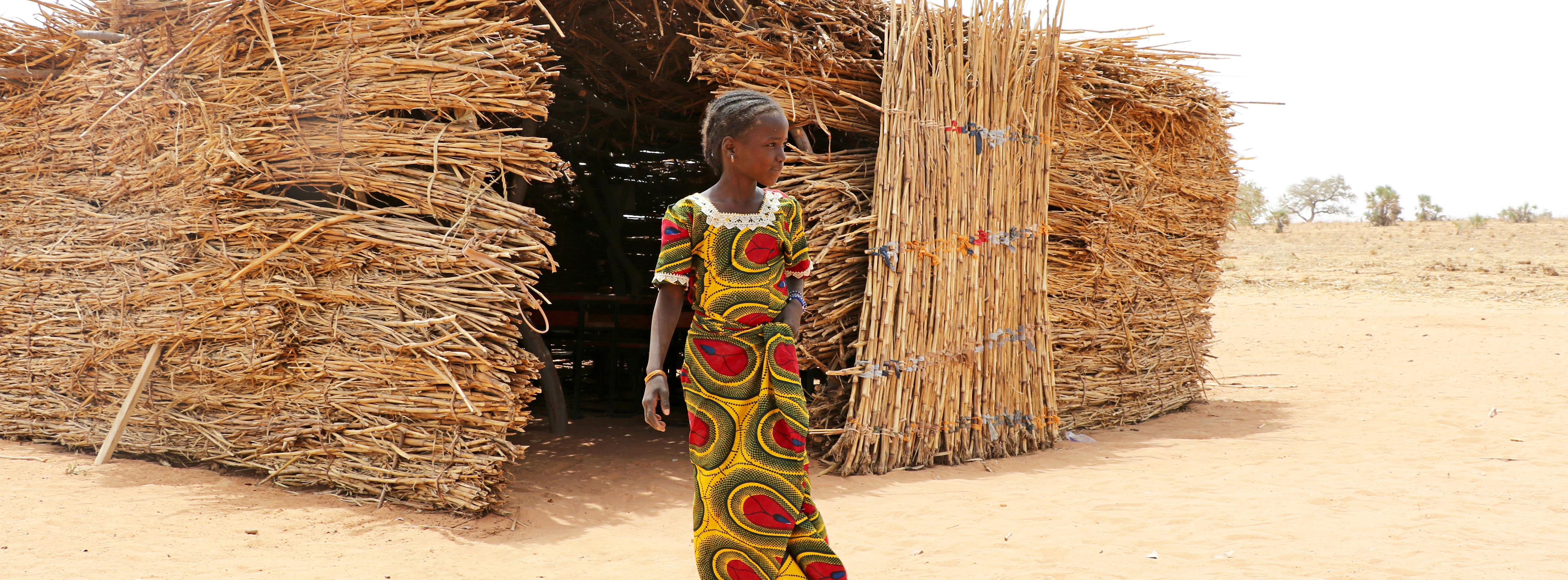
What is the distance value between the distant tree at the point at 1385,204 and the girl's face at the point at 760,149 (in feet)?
101

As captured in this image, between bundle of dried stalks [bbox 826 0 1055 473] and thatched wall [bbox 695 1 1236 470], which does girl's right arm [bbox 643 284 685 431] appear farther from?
bundle of dried stalks [bbox 826 0 1055 473]

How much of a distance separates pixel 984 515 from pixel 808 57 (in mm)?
2257

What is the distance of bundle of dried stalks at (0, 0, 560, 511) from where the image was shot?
3848 millimetres

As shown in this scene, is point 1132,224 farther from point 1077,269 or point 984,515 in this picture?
point 984,515

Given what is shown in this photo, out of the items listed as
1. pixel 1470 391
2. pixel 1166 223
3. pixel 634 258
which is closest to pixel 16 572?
pixel 634 258

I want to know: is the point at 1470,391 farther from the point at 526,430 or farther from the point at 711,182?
the point at 526,430

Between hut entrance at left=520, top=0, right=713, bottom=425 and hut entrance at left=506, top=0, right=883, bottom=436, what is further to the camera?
hut entrance at left=520, top=0, right=713, bottom=425

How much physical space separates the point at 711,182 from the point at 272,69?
413 cm

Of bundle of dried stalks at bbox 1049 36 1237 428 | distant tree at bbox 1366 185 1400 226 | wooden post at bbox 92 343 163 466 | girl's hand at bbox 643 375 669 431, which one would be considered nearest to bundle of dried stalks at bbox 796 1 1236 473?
bundle of dried stalks at bbox 1049 36 1237 428

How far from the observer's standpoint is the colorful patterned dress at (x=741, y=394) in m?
2.25

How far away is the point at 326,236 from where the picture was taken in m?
3.93

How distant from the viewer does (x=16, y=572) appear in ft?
10.3

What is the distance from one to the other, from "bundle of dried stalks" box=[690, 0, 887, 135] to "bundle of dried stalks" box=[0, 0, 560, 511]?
2.93 ft

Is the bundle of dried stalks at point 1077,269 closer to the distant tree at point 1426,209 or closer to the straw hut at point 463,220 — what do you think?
the straw hut at point 463,220
